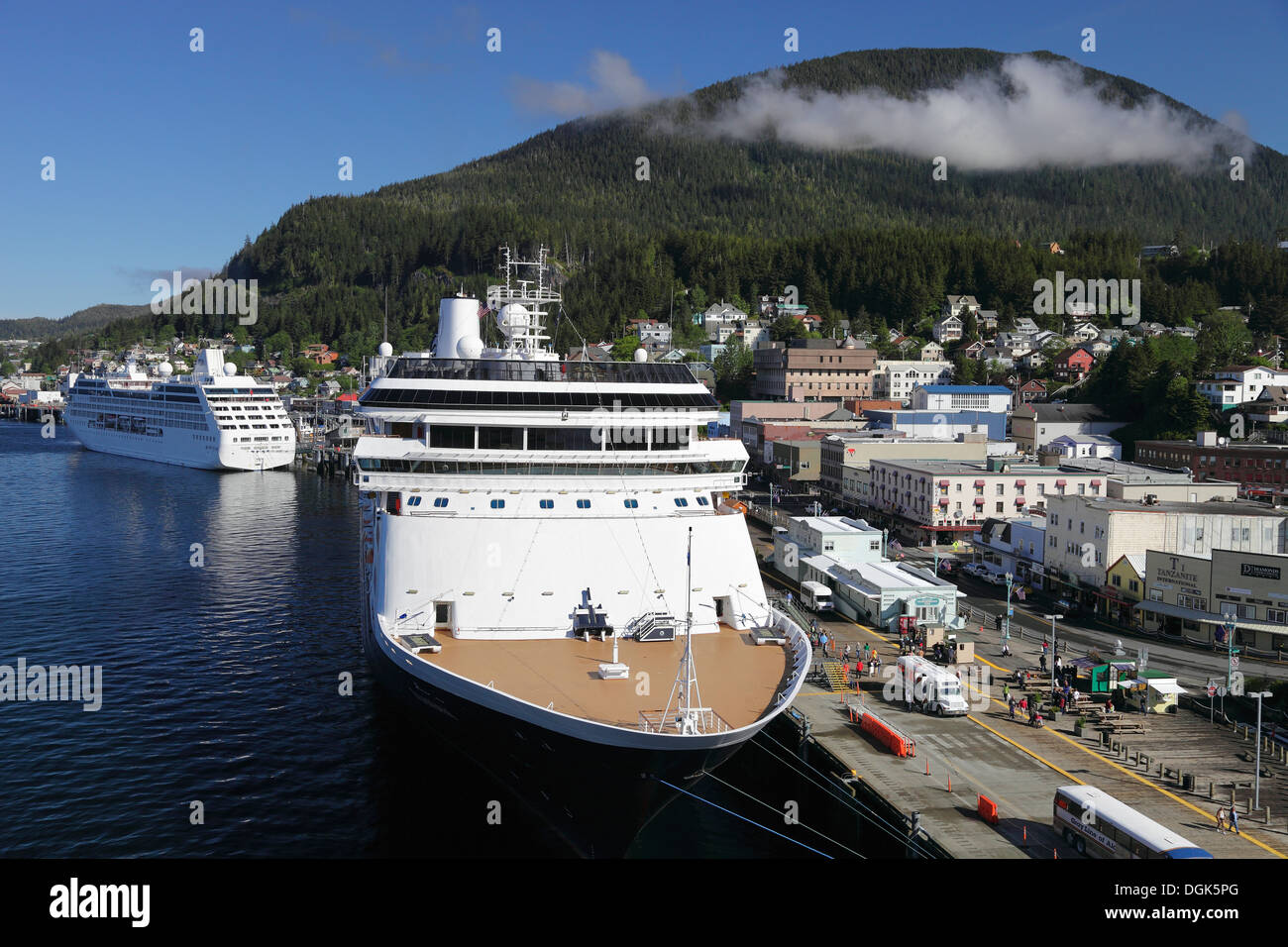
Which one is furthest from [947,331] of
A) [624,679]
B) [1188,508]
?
[624,679]

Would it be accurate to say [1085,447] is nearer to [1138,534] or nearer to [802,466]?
[802,466]

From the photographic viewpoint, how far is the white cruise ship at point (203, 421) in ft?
319

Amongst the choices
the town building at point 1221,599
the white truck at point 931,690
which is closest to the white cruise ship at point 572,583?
the white truck at point 931,690

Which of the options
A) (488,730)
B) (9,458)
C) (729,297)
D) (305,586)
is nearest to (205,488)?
(9,458)

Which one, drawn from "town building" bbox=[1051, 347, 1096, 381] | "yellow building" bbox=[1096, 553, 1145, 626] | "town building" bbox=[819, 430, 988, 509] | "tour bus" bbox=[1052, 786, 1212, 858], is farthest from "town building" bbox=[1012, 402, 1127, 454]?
"tour bus" bbox=[1052, 786, 1212, 858]

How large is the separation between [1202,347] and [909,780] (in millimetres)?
90598

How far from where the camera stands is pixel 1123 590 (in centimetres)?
3981

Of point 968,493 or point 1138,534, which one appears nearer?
point 1138,534

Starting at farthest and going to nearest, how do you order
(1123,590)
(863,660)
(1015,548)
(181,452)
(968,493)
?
(181,452)
(968,493)
(1015,548)
(1123,590)
(863,660)

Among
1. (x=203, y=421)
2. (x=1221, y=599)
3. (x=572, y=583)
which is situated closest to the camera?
(x=572, y=583)

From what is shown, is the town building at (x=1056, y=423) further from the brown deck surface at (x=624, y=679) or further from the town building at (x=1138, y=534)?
the brown deck surface at (x=624, y=679)

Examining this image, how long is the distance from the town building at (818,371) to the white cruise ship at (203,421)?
53.7 m

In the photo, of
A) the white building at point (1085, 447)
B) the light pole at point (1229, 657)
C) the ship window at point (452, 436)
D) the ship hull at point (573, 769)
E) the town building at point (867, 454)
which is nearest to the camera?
the ship hull at point (573, 769)

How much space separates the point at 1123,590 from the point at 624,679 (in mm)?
29102
